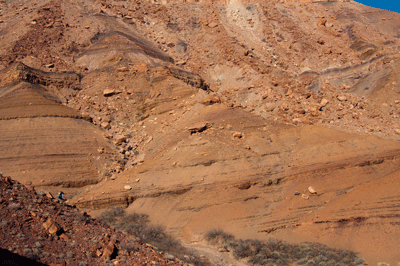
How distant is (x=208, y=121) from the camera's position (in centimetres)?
1401

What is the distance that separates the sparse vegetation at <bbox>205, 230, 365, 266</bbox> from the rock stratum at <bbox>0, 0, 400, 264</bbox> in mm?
381

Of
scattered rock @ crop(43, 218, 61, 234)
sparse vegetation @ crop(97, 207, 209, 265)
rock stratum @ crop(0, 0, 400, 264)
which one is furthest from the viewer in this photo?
rock stratum @ crop(0, 0, 400, 264)

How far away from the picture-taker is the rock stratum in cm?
1068

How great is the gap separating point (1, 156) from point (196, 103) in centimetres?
864

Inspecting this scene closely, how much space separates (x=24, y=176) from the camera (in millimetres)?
12195

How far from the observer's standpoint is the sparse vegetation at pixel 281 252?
8.64m

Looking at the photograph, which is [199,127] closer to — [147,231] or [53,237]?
[147,231]

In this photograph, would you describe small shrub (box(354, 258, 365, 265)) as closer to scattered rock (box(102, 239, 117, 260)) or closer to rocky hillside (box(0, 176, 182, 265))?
rocky hillside (box(0, 176, 182, 265))

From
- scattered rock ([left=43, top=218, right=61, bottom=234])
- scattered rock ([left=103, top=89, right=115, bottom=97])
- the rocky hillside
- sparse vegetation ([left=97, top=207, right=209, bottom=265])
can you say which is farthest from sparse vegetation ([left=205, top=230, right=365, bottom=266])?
scattered rock ([left=103, top=89, right=115, bottom=97])

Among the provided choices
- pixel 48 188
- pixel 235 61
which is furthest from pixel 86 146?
pixel 235 61

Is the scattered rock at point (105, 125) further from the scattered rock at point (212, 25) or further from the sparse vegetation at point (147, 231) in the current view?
the scattered rock at point (212, 25)

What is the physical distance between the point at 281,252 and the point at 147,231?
4.29 m

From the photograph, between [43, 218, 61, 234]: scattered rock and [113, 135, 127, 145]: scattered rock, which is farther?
[113, 135, 127, 145]: scattered rock

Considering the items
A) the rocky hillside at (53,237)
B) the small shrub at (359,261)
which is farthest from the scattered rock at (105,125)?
the small shrub at (359,261)
